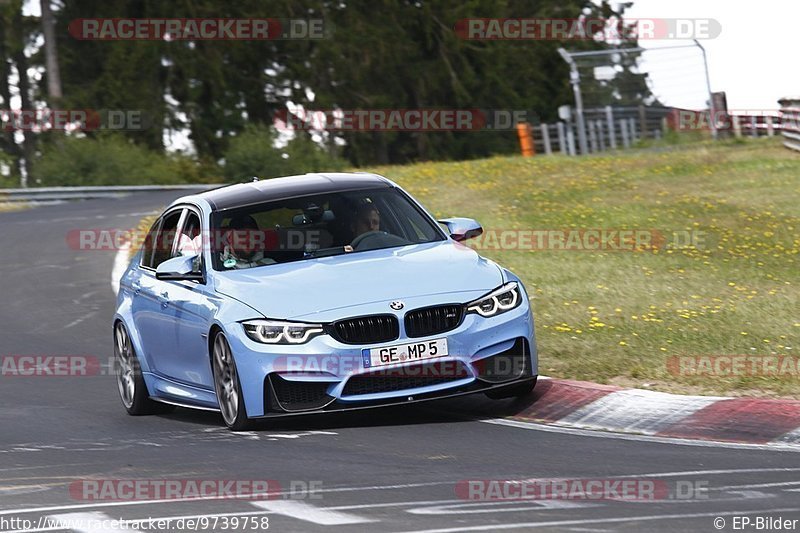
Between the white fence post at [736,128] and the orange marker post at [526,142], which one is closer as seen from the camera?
the white fence post at [736,128]

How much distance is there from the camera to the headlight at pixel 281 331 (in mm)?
8734

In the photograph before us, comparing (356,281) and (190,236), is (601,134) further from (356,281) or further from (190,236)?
(356,281)

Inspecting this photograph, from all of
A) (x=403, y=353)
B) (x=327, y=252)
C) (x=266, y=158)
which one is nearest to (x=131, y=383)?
(x=327, y=252)

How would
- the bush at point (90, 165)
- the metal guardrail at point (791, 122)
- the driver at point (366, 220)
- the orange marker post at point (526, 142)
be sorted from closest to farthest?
the driver at point (366, 220) → the metal guardrail at point (791, 122) → the orange marker post at point (526, 142) → the bush at point (90, 165)

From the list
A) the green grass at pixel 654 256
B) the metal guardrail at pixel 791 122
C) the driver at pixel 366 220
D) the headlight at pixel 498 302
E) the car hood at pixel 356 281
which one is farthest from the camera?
the metal guardrail at pixel 791 122

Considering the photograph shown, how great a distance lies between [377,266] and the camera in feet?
30.8

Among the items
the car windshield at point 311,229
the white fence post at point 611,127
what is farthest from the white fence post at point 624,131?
the car windshield at point 311,229

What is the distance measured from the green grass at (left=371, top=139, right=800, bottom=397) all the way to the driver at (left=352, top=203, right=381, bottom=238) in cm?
153

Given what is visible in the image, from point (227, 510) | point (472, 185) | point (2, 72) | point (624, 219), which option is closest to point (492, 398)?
point (227, 510)

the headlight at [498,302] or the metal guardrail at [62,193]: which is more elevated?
the headlight at [498,302]

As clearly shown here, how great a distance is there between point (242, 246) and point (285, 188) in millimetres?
662

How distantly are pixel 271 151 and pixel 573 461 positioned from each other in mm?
37109

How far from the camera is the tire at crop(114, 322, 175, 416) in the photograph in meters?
10.8

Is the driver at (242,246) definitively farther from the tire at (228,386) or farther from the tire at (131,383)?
the tire at (131,383)
